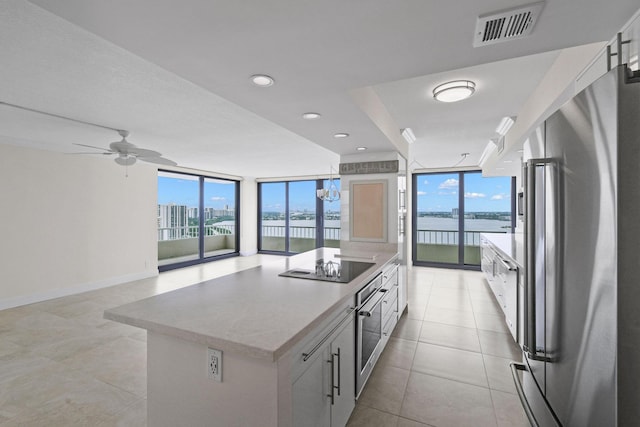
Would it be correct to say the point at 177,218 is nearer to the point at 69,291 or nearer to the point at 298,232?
the point at 69,291

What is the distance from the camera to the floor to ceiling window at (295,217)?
8.84m

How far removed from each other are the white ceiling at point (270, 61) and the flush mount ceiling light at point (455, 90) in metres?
0.07

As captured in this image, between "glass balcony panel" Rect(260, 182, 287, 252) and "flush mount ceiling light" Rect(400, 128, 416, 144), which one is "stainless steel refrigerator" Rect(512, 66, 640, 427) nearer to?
"flush mount ceiling light" Rect(400, 128, 416, 144)

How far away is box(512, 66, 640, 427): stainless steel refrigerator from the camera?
2.51 ft

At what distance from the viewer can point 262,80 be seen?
1700mm

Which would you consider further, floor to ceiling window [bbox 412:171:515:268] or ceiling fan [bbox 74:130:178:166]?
floor to ceiling window [bbox 412:171:515:268]

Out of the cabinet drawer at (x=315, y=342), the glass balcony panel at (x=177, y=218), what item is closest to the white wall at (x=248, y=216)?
the glass balcony panel at (x=177, y=218)

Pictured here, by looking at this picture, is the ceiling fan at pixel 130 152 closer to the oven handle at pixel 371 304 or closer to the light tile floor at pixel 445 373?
the oven handle at pixel 371 304

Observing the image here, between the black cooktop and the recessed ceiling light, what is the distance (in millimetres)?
1382

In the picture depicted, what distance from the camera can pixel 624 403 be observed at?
0.77 meters

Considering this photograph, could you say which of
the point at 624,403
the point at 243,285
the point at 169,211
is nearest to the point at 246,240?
the point at 169,211

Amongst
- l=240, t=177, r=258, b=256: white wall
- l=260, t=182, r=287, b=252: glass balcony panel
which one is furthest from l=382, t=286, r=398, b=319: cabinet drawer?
l=240, t=177, r=258, b=256: white wall

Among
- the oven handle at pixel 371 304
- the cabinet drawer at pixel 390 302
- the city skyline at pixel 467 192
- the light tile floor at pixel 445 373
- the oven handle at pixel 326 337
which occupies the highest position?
the city skyline at pixel 467 192

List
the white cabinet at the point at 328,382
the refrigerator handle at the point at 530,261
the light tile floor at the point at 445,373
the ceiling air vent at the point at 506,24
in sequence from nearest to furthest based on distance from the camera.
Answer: the ceiling air vent at the point at 506,24, the refrigerator handle at the point at 530,261, the white cabinet at the point at 328,382, the light tile floor at the point at 445,373
